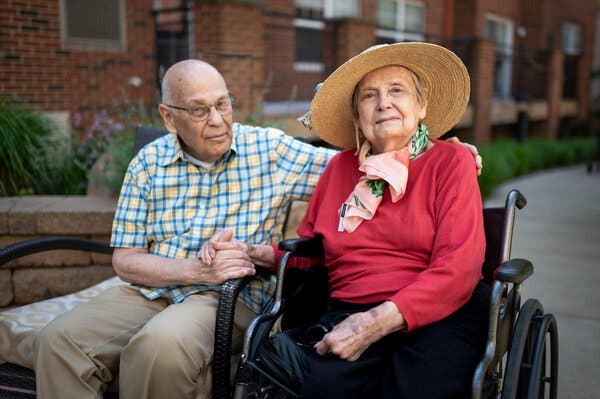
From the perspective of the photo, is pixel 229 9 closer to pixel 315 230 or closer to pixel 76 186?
pixel 76 186

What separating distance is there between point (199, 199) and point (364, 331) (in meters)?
1.04

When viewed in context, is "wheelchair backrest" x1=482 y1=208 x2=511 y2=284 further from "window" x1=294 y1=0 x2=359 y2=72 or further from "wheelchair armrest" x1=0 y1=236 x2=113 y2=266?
"window" x1=294 y1=0 x2=359 y2=72

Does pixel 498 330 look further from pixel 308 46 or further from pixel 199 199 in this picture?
pixel 308 46

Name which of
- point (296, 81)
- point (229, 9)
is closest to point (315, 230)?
point (229, 9)

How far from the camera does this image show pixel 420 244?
2322 millimetres

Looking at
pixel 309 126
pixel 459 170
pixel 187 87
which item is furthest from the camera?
pixel 309 126

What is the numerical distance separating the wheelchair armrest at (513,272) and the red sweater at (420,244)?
5.3 inches

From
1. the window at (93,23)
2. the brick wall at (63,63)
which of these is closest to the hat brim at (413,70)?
the brick wall at (63,63)

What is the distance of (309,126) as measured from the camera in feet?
9.57

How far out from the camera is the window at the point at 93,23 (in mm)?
8117

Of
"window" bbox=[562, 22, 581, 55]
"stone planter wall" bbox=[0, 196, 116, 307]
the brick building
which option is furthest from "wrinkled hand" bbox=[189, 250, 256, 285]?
"window" bbox=[562, 22, 581, 55]

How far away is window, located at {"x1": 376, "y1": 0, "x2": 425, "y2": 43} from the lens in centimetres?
1306

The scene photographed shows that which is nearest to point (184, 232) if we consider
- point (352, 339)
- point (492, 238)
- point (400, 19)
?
point (352, 339)

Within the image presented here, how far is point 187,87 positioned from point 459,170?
116 centimetres
